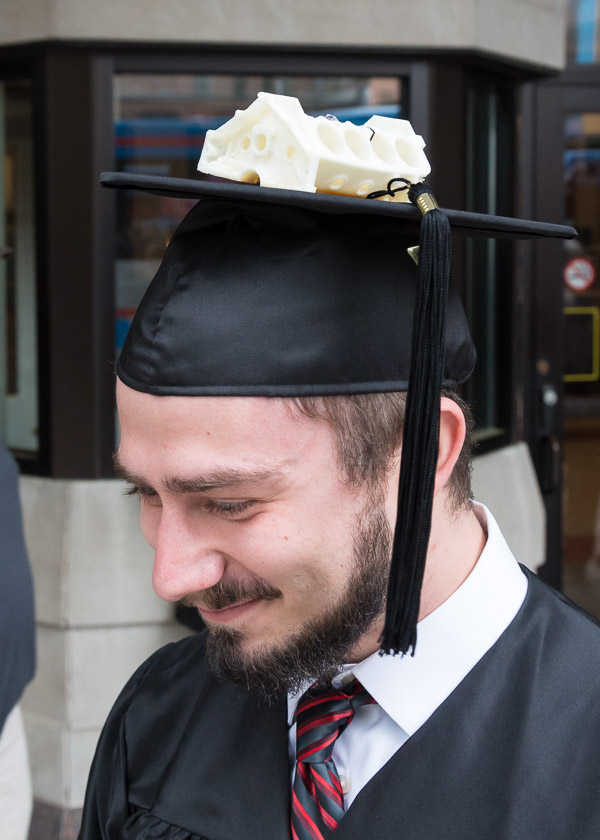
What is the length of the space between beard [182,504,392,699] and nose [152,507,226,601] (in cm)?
3

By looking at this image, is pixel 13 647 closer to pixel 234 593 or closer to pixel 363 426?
pixel 234 593

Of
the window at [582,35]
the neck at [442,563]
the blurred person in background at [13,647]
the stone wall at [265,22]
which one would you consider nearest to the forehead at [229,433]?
the neck at [442,563]

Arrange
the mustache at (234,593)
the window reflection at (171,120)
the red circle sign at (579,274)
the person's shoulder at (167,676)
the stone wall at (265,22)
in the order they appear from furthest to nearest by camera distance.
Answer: the red circle sign at (579,274) < the window reflection at (171,120) < the stone wall at (265,22) < the person's shoulder at (167,676) < the mustache at (234,593)

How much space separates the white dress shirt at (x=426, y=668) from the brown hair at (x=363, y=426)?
199 millimetres

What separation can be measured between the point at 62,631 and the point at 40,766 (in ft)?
1.72

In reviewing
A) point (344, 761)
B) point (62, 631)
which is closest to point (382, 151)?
point (344, 761)

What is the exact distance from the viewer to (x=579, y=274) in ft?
15.0

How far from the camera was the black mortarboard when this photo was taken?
3.92 feet

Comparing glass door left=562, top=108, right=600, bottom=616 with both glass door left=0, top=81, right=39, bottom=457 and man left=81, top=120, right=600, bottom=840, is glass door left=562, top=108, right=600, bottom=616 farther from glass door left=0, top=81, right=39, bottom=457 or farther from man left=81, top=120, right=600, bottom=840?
man left=81, top=120, right=600, bottom=840

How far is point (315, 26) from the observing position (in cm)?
348

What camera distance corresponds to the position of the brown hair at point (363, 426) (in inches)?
48.2

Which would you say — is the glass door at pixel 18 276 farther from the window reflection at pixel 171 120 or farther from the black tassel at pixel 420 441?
the black tassel at pixel 420 441

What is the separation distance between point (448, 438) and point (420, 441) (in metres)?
0.11

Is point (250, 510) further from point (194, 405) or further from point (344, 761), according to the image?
point (344, 761)
